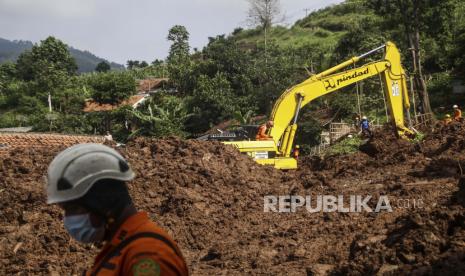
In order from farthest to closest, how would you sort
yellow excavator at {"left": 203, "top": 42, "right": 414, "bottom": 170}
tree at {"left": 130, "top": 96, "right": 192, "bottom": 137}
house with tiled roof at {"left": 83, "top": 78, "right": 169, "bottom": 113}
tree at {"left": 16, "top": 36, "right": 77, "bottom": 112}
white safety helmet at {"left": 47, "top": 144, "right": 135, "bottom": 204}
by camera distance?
1. tree at {"left": 16, "top": 36, "right": 77, "bottom": 112}
2. house with tiled roof at {"left": 83, "top": 78, "right": 169, "bottom": 113}
3. tree at {"left": 130, "top": 96, "right": 192, "bottom": 137}
4. yellow excavator at {"left": 203, "top": 42, "right": 414, "bottom": 170}
5. white safety helmet at {"left": 47, "top": 144, "right": 135, "bottom": 204}

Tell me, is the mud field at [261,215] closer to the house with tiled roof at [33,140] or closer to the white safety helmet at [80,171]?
the house with tiled roof at [33,140]

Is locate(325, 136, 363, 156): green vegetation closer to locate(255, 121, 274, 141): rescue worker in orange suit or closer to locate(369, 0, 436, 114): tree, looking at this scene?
locate(369, 0, 436, 114): tree

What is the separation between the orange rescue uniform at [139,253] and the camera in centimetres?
197

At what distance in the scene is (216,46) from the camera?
3903 cm

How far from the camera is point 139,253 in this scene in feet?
6.58

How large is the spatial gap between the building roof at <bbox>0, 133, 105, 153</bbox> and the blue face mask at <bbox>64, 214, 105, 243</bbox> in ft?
42.5

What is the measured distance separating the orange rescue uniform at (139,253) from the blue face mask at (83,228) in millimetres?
64

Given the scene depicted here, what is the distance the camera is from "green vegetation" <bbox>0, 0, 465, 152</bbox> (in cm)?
2759

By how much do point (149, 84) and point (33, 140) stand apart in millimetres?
32089

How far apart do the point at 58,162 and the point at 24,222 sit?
7807 mm

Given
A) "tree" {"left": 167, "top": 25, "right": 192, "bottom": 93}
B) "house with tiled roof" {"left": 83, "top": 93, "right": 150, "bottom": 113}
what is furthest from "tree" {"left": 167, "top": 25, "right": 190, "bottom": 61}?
"house with tiled roof" {"left": 83, "top": 93, "right": 150, "bottom": 113}

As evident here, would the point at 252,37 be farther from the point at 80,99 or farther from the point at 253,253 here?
the point at 253,253

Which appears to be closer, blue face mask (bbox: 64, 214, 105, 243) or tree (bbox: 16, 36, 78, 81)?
blue face mask (bbox: 64, 214, 105, 243)

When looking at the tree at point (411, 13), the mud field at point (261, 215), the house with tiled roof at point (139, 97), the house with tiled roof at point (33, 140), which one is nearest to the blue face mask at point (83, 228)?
the mud field at point (261, 215)
